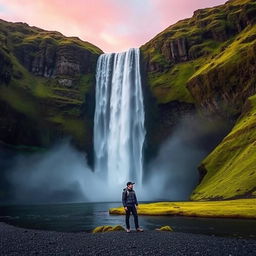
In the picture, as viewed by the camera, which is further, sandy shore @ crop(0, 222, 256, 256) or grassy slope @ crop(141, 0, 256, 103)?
grassy slope @ crop(141, 0, 256, 103)

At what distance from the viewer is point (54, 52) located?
161125 mm

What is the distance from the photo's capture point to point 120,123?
119750mm

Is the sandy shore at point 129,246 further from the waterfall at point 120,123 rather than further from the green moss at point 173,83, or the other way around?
the green moss at point 173,83

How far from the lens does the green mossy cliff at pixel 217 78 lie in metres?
76.1

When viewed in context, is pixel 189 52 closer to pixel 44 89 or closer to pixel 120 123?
pixel 120 123

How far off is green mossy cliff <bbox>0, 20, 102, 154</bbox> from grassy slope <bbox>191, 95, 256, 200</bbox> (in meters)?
53.4

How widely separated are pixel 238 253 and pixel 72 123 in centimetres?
11740

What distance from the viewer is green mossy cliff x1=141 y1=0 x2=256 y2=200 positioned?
7606 cm

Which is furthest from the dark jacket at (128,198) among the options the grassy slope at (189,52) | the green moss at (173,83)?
the green moss at (173,83)

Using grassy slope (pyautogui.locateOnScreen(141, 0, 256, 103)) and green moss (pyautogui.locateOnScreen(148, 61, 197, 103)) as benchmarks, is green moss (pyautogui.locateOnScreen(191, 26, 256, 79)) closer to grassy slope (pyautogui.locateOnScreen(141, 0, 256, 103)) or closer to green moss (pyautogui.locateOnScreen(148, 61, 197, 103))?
grassy slope (pyautogui.locateOnScreen(141, 0, 256, 103))

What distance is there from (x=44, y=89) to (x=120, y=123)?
4153cm

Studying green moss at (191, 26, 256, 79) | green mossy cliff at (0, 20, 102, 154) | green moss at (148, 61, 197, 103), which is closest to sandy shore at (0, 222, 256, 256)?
green moss at (191, 26, 256, 79)

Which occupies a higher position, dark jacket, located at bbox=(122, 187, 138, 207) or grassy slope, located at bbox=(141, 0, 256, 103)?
grassy slope, located at bbox=(141, 0, 256, 103)

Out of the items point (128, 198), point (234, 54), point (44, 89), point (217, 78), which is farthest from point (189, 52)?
point (128, 198)
